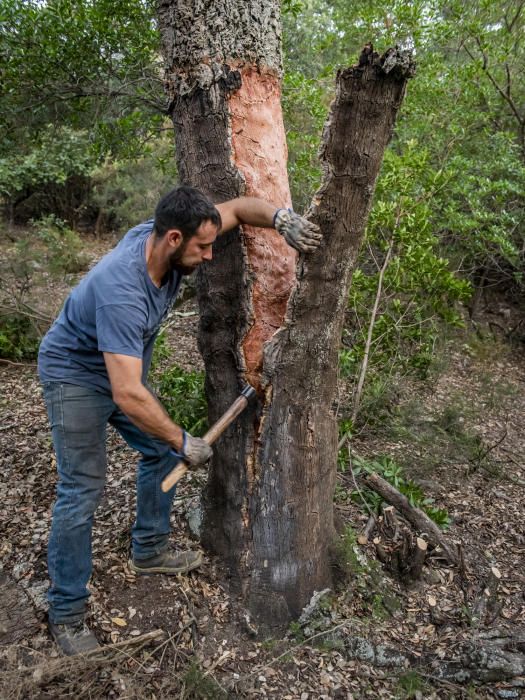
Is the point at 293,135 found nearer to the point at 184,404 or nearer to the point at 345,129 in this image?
Result: the point at 184,404

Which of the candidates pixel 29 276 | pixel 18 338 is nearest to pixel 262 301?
pixel 18 338

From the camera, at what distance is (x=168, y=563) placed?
9.48 ft

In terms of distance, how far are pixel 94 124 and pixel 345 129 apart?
3601mm

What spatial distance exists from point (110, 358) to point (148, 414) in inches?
10.7

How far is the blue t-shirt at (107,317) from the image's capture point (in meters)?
2.18

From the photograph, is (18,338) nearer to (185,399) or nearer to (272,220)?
(185,399)

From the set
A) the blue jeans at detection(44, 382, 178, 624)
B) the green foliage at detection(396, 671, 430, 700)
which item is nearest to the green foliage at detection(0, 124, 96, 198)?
the blue jeans at detection(44, 382, 178, 624)

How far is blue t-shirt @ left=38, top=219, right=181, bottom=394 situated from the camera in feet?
7.16

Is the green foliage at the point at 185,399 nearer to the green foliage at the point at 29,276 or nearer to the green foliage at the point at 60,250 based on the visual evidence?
the green foliage at the point at 29,276

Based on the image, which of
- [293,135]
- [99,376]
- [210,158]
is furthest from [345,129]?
[293,135]

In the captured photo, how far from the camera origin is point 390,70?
1.95 meters

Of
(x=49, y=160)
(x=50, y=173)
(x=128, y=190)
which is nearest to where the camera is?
(x=50, y=173)

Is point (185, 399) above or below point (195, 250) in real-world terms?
below

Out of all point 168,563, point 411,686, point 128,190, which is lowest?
point 411,686
